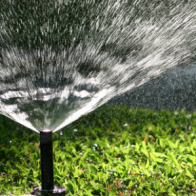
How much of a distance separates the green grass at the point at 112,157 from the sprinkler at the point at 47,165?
0.43 meters

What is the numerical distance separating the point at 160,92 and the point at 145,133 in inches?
155

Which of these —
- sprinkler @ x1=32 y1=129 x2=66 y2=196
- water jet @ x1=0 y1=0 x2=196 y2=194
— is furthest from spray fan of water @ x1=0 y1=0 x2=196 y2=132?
sprinkler @ x1=32 y1=129 x2=66 y2=196

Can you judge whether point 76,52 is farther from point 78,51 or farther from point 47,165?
point 47,165

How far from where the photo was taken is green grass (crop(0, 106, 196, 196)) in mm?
2537

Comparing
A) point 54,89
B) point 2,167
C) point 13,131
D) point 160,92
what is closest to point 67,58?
point 54,89

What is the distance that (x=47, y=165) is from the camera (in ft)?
6.42

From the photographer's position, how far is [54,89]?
2123 millimetres

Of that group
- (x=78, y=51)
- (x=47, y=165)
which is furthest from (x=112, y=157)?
(x=47, y=165)

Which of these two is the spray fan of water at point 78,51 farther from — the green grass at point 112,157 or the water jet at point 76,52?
the green grass at point 112,157

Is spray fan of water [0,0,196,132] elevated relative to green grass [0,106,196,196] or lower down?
elevated

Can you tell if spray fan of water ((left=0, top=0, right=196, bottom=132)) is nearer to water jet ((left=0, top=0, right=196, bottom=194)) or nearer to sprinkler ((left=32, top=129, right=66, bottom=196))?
water jet ((left=0, top=0, right=196, bottom=194))

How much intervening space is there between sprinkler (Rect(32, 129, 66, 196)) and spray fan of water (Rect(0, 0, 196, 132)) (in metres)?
0.14

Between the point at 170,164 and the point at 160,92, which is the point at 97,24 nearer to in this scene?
the point at 170,164

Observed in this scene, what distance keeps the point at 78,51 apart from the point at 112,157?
3.56 feet
